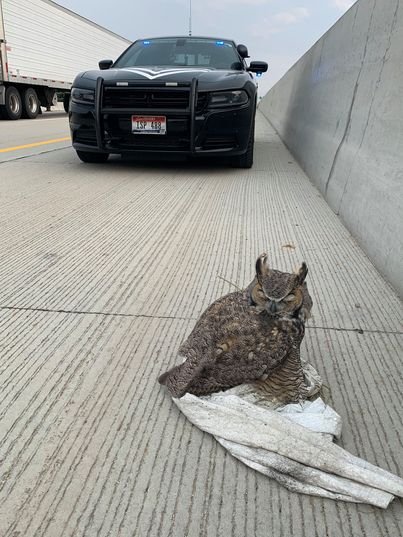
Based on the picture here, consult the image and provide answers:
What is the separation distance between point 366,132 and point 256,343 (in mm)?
2730

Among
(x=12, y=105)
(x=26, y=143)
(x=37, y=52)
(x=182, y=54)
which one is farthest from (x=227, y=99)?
(x=37, y=52)

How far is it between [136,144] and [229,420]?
459cm

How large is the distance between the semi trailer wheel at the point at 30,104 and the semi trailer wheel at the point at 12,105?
294 mm

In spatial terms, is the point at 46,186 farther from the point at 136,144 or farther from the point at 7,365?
the point at 7,365

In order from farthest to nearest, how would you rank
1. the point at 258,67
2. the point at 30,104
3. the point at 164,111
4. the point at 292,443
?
the point at 30,104 < the point at 258,67 < the point at 164,111 < the point at 292,443

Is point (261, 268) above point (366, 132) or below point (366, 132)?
below

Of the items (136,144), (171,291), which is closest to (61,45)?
(136,144)

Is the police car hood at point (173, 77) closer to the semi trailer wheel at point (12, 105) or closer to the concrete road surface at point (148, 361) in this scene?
the concrete road surface at point (148, 361)

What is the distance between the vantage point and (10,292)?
8.74 feet

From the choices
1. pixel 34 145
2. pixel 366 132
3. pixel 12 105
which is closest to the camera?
pixel 366 132

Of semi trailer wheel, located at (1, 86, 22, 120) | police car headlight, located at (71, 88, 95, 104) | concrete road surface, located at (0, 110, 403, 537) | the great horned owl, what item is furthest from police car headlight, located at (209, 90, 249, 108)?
semi trailer wheel, located at (1, 86, 22, 120)

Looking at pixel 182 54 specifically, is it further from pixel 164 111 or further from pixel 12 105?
pixel 12 105

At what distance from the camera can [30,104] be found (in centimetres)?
1831

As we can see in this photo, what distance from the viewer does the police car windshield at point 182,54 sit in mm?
A: 6465
